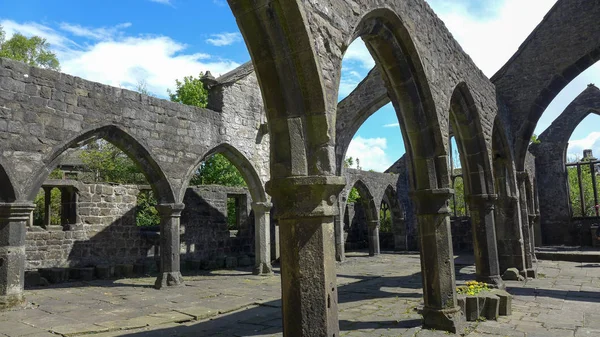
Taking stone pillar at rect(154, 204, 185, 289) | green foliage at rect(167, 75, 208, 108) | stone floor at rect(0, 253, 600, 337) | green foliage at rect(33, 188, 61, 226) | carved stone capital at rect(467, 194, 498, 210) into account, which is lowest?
stone floor at rect(0, 253, 600, 337)

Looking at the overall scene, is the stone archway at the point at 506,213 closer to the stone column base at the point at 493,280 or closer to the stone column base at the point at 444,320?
the stone column base at the point at 493,280

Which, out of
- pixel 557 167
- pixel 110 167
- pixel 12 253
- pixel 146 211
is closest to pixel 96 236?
pixel 12 253

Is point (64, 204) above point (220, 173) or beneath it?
beneath

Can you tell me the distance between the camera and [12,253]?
7.17 meters

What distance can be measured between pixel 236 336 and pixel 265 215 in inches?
277

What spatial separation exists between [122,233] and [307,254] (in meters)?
11.1

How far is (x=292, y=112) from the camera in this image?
3510mm

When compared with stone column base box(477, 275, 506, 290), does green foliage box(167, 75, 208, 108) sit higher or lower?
higher

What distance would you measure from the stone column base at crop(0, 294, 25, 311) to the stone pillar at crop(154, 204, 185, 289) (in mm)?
2781

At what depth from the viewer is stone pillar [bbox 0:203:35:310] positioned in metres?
7.04

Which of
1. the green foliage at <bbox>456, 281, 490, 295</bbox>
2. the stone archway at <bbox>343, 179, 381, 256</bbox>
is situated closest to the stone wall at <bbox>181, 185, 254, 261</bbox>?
the stone archway at <bbox>343, 179, 381, 256</bbox>

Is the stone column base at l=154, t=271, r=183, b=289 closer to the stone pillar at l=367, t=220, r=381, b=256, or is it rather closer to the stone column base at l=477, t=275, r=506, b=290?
the stone column base at l=477, t=275, r=506, b=290

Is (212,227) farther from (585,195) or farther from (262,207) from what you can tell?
(585,195)

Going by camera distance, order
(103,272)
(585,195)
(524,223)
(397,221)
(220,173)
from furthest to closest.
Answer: (585,195) < (220,173) < (397,221) < (103,272) < (524,223)
